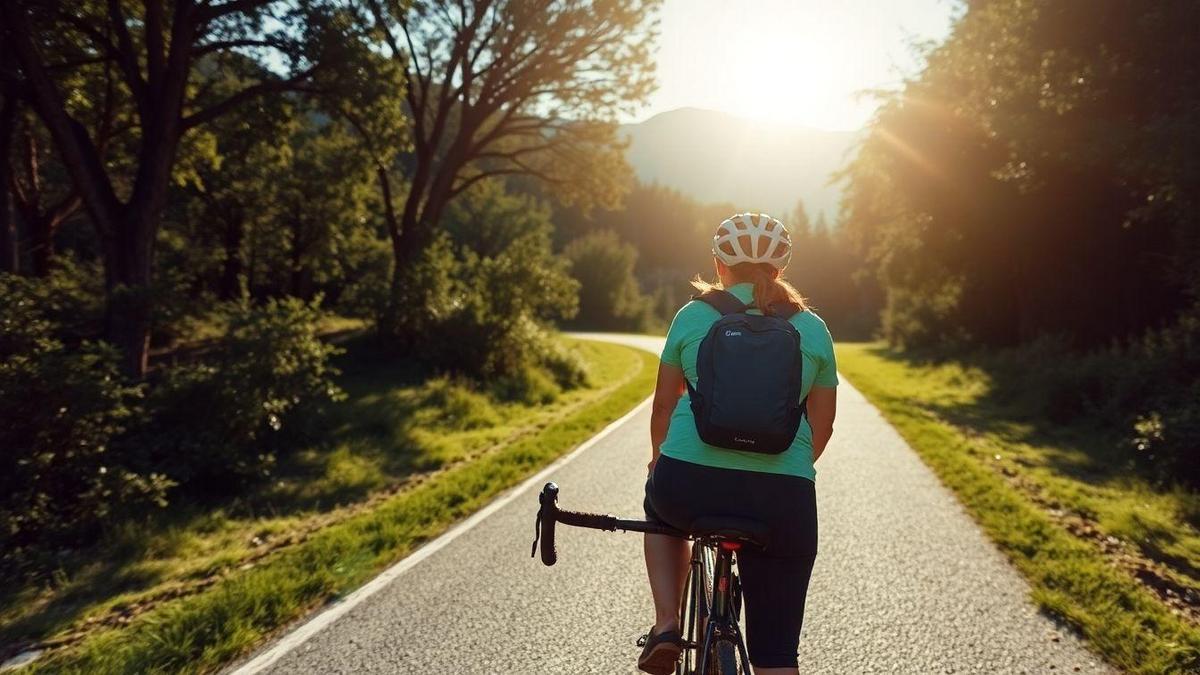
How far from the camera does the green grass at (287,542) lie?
3896 millimetres

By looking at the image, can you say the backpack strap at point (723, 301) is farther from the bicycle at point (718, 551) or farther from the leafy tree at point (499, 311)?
the leafy tree at point (499, 311)

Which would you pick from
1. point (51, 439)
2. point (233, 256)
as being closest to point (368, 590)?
point (51, 439)

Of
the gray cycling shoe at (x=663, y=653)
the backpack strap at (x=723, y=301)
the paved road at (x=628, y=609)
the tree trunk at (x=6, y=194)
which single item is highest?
the tree trunk at (x=6, y=194)

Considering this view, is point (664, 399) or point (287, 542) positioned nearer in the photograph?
point (664, 399)

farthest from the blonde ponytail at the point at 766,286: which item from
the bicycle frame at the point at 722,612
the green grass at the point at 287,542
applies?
the green grass at the point at 287,542

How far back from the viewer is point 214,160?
632 inches

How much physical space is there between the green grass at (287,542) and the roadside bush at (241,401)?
0.47m

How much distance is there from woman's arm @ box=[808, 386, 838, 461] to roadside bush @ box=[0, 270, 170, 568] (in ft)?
19.4

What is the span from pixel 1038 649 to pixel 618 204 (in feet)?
63.3

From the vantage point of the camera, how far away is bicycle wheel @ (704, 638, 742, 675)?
227 centimetres

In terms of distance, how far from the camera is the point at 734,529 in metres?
2.17

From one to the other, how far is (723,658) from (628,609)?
204 centimetres

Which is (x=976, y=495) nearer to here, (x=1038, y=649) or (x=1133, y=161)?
(x=1038, y=649)

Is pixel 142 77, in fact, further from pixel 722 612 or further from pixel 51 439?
pixel 722 612
